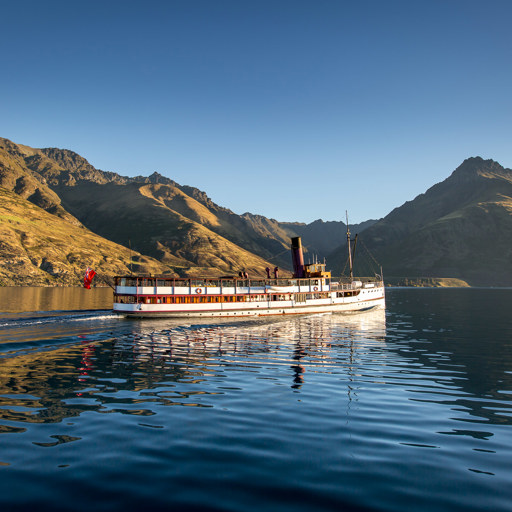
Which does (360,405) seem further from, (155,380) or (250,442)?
(155,380)

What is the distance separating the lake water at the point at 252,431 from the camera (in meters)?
9.64

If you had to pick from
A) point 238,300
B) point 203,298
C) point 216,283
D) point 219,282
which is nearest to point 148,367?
point 203,298

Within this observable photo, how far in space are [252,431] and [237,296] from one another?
56.1 m

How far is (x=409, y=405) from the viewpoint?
59.1 feet

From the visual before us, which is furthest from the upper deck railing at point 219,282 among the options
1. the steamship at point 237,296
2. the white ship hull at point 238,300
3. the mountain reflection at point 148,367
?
the mountain reflection at point 148,367

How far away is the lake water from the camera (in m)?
9.64

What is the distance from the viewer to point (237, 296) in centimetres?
7019

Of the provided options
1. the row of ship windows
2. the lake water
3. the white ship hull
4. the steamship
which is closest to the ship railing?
the steamship

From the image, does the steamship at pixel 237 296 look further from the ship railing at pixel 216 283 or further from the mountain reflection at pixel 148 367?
the mountain reflection at pixel 148 367

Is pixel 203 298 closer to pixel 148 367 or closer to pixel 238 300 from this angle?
pixel 238 300

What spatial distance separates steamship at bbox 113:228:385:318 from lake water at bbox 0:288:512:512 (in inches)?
1277

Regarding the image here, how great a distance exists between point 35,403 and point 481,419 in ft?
68.9

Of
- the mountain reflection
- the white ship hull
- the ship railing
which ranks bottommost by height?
the mountain reflection

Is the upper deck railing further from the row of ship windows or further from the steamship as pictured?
the row of ship windows
